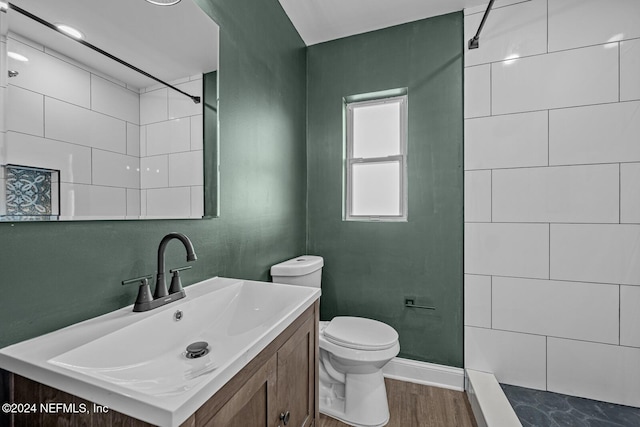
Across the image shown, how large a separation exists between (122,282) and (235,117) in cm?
89

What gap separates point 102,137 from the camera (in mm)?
843

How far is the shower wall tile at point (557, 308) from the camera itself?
162 centimetres

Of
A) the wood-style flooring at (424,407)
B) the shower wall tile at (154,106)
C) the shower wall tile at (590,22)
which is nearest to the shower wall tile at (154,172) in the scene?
the shower wall tile at (154,106)

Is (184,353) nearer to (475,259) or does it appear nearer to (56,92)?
(56,92)

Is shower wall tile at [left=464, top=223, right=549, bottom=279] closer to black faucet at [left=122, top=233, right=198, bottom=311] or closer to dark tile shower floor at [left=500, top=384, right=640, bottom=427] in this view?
→ dark tile shower floor at [left=500, top=384, right=640, bottom=427]

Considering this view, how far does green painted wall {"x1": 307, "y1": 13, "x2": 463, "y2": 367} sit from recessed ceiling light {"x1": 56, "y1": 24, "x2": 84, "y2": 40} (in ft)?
5.14

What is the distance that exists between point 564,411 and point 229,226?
2055 mm

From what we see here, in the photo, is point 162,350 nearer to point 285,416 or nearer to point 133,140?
point 285,416

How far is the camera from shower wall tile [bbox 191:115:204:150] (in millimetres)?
1158

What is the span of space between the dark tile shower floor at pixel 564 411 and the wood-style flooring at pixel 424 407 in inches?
10.8

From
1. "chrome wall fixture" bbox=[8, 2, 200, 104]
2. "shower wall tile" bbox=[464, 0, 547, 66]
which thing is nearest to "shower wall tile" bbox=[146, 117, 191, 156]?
"chrome wall fixture" bbox=[8, 2, 200, 104]

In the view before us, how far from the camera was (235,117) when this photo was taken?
1413 millimetres

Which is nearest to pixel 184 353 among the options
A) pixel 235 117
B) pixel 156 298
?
pixel 156 298

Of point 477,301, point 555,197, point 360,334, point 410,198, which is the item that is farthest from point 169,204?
point 555,197
